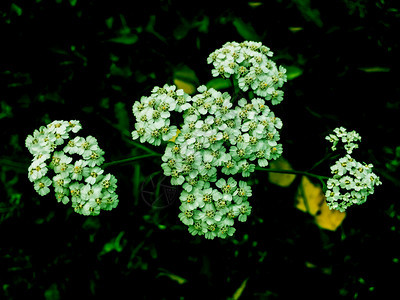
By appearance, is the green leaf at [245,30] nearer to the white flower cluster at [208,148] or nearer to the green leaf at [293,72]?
the green leaf at [293,72]

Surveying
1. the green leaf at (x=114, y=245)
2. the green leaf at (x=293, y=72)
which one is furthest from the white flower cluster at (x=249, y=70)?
the green leaf at (x=114, y=245)

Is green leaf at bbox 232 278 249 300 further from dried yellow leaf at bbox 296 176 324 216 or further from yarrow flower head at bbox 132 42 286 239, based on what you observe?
yarrow flower head at bbox 132 42 286 239

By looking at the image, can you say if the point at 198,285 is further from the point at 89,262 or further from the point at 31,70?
the point at 31,70

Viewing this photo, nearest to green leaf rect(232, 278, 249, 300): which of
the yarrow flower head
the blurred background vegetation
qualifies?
the blurred background vegetation

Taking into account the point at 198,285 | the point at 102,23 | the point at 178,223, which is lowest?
the point at 198,285

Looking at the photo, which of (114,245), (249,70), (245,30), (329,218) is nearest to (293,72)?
(245,30)

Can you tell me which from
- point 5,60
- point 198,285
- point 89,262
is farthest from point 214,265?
point 5,60

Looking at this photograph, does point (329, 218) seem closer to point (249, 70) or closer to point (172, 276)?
point (172, 276)
